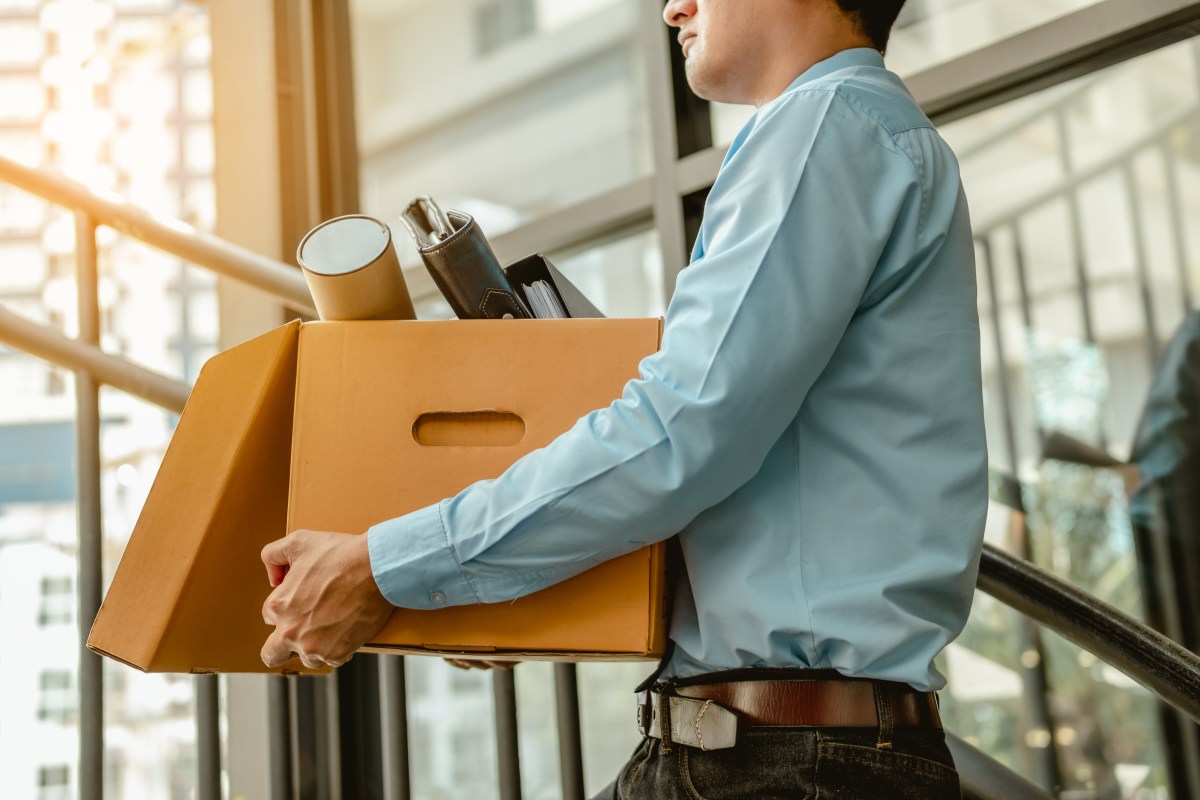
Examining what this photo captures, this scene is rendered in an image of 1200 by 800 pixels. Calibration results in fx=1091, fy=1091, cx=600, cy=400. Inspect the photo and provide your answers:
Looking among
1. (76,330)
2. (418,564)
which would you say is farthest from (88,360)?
(418,564)

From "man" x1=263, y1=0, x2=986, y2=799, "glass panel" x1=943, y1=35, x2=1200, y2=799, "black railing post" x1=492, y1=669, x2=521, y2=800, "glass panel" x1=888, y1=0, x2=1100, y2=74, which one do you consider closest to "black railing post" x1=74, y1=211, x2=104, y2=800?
"black railing post" x1=492, y1=669, x2=521, y2=800

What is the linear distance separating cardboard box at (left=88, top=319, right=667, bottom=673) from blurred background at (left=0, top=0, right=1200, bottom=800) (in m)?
0.82

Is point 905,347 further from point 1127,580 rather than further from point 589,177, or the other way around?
point 589,177

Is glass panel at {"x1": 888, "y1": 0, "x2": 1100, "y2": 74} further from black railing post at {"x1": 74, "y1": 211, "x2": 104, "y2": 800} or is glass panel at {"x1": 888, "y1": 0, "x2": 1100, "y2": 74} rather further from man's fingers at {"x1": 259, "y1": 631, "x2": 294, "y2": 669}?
man's fingers at {"x1": 259, "y1": 631, "x2": 294, "y2": 669}

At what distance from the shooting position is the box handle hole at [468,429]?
912 mm

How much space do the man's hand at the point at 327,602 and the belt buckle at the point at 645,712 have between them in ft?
0.77

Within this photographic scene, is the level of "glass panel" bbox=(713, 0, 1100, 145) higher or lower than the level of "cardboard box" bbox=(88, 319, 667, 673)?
higher

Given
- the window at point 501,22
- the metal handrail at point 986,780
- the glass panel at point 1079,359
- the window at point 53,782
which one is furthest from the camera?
the window at point 501,22

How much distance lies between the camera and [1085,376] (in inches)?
101

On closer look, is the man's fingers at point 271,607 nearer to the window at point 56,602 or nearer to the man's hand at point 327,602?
the man's hand at point 327,602

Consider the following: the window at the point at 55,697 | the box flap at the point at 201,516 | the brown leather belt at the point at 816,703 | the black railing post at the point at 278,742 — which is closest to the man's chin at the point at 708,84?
the box flap at the point at 201,516

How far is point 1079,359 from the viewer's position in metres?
2.59

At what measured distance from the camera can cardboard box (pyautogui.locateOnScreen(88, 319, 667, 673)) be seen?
0.86 metres

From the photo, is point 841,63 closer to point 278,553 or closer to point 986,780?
point 278,553
